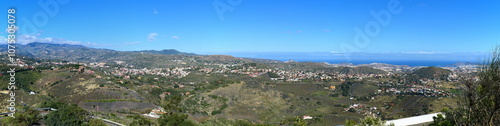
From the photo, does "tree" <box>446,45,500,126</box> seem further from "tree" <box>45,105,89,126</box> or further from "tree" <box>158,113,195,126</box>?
"tree" <box>45,105,89,126</box>

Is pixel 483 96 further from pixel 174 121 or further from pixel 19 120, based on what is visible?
pixel 19 120

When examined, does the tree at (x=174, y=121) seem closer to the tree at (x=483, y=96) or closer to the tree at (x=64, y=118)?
the tree at (x=64, y=118)

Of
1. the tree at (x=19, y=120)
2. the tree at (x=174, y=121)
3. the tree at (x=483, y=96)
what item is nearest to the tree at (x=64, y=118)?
the tree at (x=19, y=120)

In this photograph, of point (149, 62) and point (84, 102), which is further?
point (149, 62)

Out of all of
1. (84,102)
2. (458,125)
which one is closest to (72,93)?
(84,102)

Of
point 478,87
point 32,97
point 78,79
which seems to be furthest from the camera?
point 78,79

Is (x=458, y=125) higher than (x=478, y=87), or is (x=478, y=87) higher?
(x=478, y=87)

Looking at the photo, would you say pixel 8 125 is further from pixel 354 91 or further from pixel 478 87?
pixel 354 91

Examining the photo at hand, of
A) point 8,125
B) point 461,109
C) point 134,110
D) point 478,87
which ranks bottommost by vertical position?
point 134,110

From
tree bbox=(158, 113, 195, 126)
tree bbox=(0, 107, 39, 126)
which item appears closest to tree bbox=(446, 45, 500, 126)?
tree bbox=(158, 113, 195, 126)
